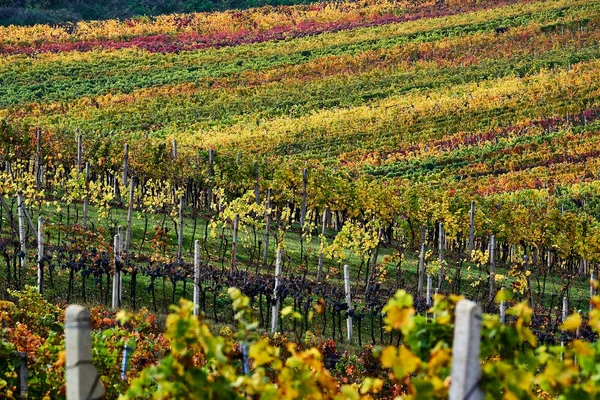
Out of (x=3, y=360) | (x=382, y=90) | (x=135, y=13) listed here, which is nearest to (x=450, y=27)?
(x=382, y=90)

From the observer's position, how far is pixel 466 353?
484cm

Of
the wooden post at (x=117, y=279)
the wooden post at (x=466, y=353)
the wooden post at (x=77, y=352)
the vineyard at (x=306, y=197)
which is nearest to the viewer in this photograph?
the wooden post at (x=466, y=353)

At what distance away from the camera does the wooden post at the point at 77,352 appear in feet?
16.9

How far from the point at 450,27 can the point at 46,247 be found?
270 feet

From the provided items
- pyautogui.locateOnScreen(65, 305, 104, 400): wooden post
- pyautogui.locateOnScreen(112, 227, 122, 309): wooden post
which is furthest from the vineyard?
pyautogui.locateOnScreen(65, 305, 104, 400): wooden post

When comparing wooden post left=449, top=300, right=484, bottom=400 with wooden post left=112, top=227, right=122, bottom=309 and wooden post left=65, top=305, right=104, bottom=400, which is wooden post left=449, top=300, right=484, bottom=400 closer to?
wooden post left=65, top=305, right=104, bottom=400

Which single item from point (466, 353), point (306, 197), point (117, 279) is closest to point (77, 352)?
point (466, 353)

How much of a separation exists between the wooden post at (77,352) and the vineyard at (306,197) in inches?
Result: 16.2

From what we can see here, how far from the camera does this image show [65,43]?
9175cm

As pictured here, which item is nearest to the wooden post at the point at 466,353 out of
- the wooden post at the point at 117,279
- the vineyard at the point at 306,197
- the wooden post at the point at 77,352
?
the vineyard at the point at 306,197

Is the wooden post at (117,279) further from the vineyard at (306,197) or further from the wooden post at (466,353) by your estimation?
the wooden post at (466,353)

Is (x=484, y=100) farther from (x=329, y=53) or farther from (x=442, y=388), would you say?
(x=442, y=388)

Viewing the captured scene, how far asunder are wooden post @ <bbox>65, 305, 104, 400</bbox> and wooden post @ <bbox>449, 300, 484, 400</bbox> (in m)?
2.01

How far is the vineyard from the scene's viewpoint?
646 cm
